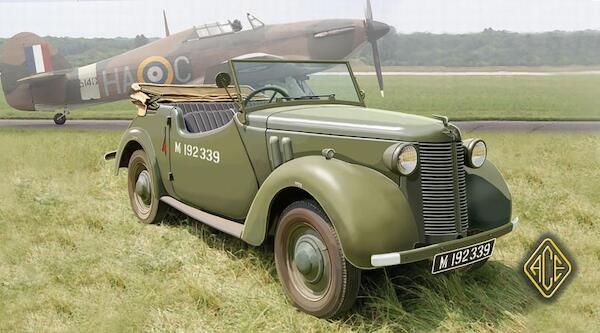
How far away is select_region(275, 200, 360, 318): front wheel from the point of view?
115 inches

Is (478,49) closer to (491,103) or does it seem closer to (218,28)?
(491,103)

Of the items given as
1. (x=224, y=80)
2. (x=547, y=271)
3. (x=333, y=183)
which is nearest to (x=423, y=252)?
(x=333, y=183)

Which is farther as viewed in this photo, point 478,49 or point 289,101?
point 478,49

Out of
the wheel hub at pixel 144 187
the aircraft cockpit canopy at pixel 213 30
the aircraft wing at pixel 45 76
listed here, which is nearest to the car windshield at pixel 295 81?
the wheel hub at pixel 144 187

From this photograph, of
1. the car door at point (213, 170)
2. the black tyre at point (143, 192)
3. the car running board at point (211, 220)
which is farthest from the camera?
the black tyre at point (143, 192)

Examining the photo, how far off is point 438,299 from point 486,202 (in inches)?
32.8

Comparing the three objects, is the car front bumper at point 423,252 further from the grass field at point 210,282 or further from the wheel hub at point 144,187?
the wheel hub at point 144,187

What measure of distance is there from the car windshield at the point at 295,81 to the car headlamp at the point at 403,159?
137cm

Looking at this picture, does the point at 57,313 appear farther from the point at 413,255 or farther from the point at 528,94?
the point at 528,94

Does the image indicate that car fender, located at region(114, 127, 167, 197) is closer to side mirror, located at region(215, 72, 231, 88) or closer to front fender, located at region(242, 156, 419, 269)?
side mirror, located at region(215, 72, 231, 88)

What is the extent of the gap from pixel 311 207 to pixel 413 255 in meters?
0.73

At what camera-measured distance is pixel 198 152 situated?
172 inches

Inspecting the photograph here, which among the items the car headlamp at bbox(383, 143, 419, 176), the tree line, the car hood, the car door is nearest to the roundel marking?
the car door

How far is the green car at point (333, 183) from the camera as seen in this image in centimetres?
290
